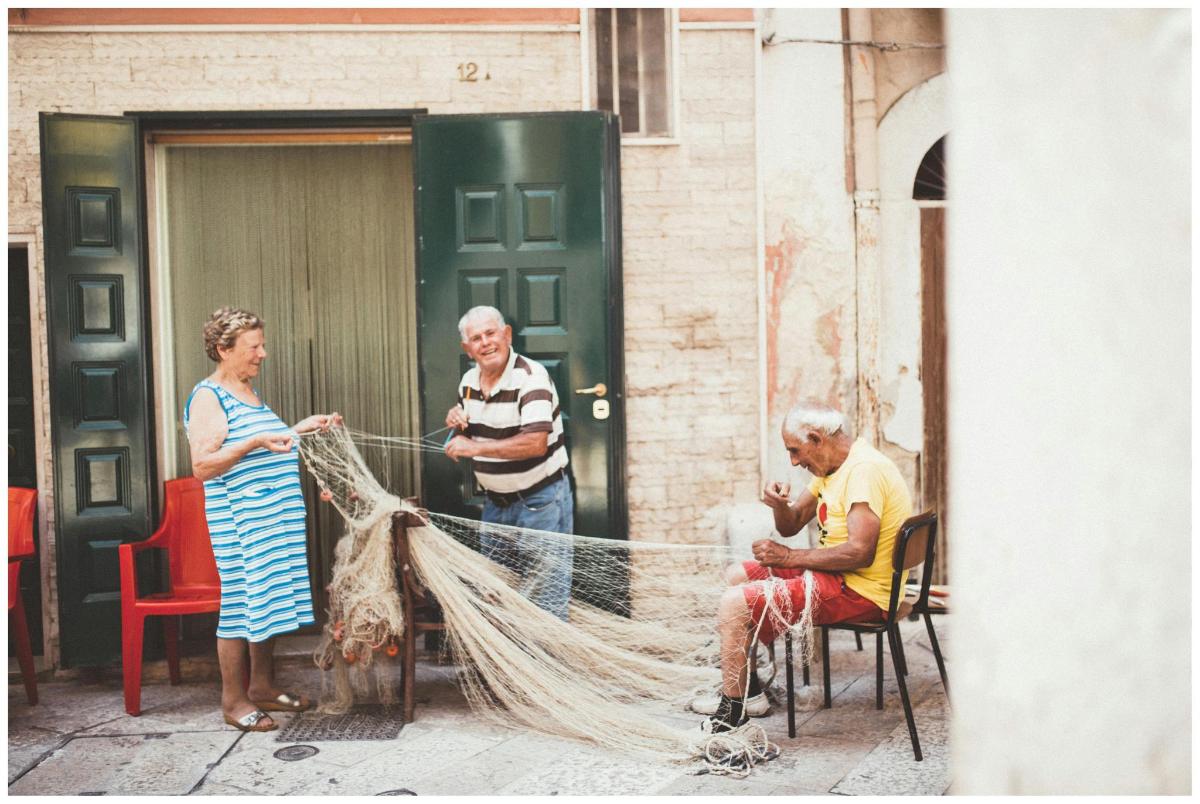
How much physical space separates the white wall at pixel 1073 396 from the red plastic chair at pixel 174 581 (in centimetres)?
379

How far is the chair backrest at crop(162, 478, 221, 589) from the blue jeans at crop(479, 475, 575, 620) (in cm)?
144

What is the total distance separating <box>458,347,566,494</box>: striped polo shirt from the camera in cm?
433

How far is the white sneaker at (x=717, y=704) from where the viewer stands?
13.5 ft

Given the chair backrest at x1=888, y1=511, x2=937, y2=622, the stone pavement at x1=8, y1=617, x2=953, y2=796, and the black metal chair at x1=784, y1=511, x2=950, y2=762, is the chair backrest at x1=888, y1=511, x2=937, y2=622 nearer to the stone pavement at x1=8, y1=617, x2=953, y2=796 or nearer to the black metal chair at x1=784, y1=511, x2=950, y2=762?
the black metal chair at x1=784, y1=511, x2=950, y2=762

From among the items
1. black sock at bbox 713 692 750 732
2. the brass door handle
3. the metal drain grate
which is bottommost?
the metal drain grate

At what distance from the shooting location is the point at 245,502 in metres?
4.11

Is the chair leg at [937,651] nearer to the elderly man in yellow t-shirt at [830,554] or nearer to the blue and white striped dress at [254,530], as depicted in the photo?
the elderly man in yellow t-shirt at [830,554]

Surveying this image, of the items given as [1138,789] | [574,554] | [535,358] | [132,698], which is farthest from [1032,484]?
[132,698]

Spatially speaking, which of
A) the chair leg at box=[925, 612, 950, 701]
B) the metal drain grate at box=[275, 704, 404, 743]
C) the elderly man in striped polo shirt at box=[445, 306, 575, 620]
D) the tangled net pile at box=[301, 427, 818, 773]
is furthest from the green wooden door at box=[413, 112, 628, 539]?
the chair leg at box=[925, 612, 950, 701]

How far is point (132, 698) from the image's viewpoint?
4.40 m

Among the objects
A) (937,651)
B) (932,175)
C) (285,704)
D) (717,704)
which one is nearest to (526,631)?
(717,704)

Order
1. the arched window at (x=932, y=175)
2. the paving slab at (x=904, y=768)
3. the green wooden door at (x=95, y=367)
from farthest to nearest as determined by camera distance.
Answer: the arched window at (x=932, y=175) → the green wooden door at (x=95, y=367) → the paving slab at (x=904, y=768)

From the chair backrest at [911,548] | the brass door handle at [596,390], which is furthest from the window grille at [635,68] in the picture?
the chair backrest at [911,548]

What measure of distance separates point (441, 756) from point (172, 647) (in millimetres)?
1826
